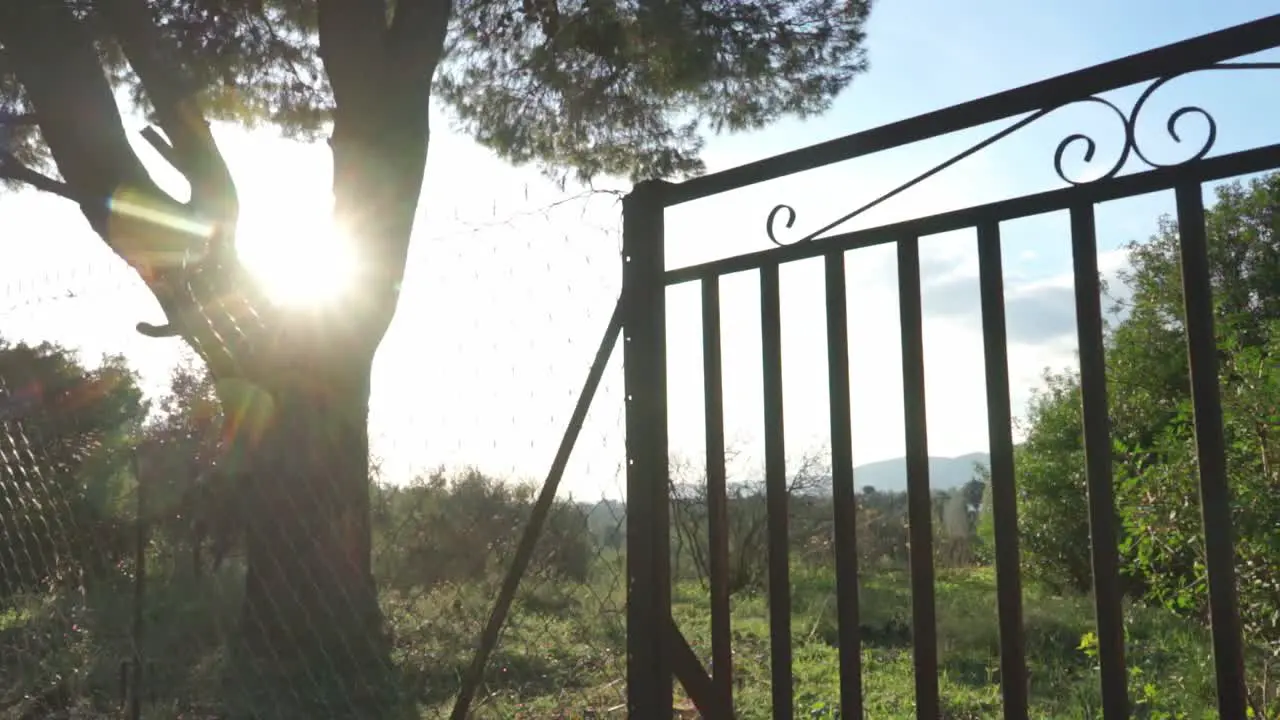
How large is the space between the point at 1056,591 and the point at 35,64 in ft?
26.9

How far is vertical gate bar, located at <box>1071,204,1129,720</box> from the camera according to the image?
65.0 inches

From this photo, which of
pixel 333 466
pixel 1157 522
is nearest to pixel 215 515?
pixel 333 466

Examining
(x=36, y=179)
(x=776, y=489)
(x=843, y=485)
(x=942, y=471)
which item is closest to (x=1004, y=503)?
(x=843, y=485)

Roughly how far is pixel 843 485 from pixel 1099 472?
50 centimetres

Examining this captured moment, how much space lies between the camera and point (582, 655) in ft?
17.5

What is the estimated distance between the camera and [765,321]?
7.03ft

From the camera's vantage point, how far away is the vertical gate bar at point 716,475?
7.38ft

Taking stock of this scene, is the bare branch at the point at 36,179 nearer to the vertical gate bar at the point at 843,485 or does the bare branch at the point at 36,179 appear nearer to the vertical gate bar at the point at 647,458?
the vertical gate bar at the point at 647,458

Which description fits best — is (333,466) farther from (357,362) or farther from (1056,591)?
(1056,591)

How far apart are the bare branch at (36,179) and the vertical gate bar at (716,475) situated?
5.60m

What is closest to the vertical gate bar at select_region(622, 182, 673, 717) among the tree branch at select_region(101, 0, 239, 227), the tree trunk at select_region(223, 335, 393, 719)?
the tree trunk at select_region(223, 335, 393, 719)

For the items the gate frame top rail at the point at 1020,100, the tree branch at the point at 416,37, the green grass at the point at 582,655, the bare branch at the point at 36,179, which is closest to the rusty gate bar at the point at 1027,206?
the gate frame top rail at the point at 1020,100

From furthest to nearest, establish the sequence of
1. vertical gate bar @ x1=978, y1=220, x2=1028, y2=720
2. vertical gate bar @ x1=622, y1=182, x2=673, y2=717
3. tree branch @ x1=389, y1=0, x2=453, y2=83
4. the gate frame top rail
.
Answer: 1. tree branch @ x1=389, y1=0, x2=453, y2=83
2. vertical gate bar @ x1=622, y1=182, x2=673, y2=717
3. vertical gate bar @ x1=978, y1=220, x2=1028, y2=720
4. the gate frame top rail

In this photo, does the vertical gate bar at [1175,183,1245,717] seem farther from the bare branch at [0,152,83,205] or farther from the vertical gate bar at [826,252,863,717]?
the bare branch at [0,152,83,205]
